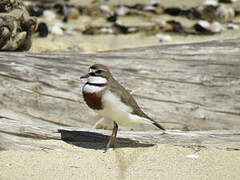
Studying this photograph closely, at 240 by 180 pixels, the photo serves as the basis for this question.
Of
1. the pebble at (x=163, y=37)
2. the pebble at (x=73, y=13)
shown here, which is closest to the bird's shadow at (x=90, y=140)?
the pebble at (x=163, y=37)

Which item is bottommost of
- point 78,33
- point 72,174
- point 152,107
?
point 78,33

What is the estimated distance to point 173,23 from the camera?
10562 mm

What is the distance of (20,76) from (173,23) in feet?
17.4

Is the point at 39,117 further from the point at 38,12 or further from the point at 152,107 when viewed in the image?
the point at 38,12

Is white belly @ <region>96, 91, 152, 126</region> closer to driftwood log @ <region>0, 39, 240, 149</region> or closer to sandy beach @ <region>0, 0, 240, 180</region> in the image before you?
sandy beach @ <region>0, 0, 240, 180</region>

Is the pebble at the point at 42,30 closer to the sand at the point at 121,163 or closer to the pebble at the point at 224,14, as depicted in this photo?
the pebble at the point at 224,14

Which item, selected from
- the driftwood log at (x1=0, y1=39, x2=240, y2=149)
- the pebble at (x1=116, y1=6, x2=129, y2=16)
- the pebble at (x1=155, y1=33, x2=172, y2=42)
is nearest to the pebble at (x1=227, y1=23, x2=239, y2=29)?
the pebble at (x1=155, y1=33, x2=172, y2=42)

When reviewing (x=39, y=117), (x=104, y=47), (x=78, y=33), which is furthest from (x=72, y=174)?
(x=78, y=33)

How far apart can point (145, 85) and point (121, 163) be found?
5.03 ft

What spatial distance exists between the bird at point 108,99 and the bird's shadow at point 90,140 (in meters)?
0.14

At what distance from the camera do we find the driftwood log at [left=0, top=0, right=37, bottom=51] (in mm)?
6277

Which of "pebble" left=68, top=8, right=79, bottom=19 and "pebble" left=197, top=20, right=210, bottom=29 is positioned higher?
"pebble" left=197, top=20, right=210, bottom=29

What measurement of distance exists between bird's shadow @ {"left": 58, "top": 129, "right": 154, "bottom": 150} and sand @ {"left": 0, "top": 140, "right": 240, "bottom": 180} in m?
0.09

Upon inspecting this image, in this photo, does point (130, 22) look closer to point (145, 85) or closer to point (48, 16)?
point (48, 16)
